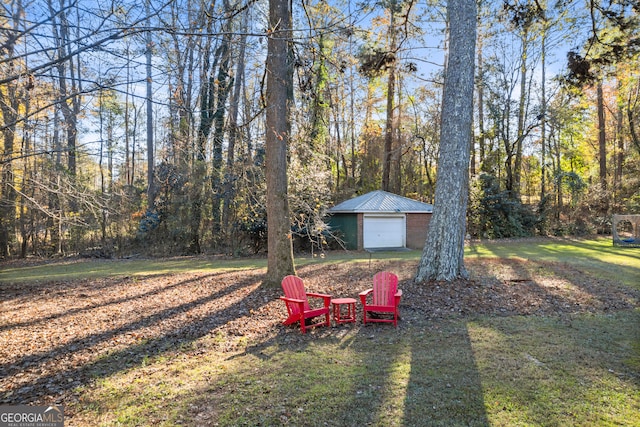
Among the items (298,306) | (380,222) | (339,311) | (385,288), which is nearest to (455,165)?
(385,288)

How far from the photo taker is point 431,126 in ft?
89.2

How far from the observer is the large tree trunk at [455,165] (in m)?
7.85

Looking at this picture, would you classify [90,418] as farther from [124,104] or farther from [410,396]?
[124,104]

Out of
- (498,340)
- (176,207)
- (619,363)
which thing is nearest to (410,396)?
(498,340)

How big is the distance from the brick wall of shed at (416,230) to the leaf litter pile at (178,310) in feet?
32.0

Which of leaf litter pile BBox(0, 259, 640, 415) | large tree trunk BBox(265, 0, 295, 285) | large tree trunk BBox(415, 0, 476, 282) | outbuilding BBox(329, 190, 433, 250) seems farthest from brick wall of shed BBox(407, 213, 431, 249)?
large tree trunk BBox(265, 0, 295, 285)

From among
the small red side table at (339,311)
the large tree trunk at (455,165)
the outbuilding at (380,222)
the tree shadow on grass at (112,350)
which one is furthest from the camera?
the outbuilding at (380,222)

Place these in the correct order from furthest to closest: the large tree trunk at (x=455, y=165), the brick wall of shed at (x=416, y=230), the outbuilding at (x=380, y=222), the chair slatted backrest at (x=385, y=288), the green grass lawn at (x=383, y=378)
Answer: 1. the brick wall of shed at (x=416, y=230)
2. the outbuilding at (x=380, y=222)
3. the large tree trunk at (x=455, y=165)
4. the chair slatted backrest at (x=385, y=288)
5. the green grass lawn at (x=383, y=378)

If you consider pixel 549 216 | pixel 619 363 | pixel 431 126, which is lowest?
pixel 619 363

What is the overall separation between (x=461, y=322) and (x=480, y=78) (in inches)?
874

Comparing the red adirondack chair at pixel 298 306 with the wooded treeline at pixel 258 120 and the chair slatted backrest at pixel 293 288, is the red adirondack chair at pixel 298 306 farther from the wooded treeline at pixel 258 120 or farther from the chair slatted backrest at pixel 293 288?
the wooded treeline at pixel 258 120

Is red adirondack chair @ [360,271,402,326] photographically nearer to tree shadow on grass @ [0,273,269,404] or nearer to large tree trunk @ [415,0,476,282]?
large tree trunk @ [415,0,476,282]

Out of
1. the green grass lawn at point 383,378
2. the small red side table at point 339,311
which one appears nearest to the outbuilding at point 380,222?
the small red side table at point 339,311

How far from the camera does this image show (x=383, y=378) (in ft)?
12.8
